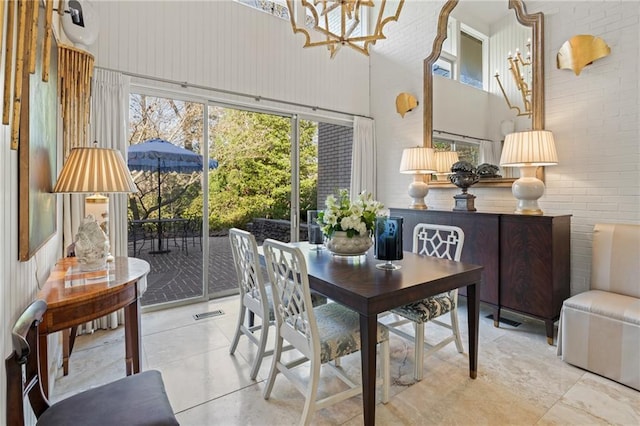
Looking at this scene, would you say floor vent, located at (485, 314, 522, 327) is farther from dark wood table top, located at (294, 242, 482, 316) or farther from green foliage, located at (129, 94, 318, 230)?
green foliage, located at (129, 94, 318, 230)

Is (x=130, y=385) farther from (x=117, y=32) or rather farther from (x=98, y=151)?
(x=117, y=32)

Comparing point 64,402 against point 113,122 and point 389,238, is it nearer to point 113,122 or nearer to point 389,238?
point 389,238

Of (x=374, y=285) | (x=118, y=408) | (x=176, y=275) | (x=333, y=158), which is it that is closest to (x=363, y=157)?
(x=333, y=158)

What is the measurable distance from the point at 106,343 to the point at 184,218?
1394 mm

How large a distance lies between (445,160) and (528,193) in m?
1.16

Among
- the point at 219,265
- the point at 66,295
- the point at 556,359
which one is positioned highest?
the point at 66,295

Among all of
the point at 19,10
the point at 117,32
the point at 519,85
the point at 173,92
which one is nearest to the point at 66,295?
the point at 19,10

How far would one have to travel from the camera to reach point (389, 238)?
1948 millimetres

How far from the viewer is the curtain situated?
292cm

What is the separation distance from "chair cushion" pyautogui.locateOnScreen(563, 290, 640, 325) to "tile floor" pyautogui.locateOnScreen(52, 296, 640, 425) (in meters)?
0.43

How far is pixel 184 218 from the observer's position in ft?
11.8

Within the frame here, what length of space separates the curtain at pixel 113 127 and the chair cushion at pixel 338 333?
2.17m

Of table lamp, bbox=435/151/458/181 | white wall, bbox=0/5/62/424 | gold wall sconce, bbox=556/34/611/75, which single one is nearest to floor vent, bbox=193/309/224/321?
white wall, bbox=0/5/62/424

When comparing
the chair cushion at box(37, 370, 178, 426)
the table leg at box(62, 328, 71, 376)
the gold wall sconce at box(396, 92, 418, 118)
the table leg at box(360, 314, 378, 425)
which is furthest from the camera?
the gold wall sconce at box(396, 92, 418, 118)
